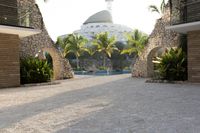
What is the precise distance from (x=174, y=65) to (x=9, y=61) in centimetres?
929

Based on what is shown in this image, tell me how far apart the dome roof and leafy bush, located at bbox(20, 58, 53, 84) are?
60773 mm

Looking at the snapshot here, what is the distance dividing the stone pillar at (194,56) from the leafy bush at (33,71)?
855 centimetres

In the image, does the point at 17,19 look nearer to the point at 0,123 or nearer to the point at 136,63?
the point at 136,63

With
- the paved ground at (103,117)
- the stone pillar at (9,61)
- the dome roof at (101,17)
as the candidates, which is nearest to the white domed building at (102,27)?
the dome roof at (101,17)

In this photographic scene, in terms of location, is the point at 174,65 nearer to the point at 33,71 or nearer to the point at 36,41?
the point at 33,71

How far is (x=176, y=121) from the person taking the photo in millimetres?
6328

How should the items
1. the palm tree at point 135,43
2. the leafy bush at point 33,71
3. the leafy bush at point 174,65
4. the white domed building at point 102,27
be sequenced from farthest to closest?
1. the white domed building at point 102,27
2. the palm tree at point 135,43
3. the leafy bush at point 33,71
4. the leafy bush at point 174,65

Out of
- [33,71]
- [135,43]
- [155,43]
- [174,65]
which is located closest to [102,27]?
[135,43]

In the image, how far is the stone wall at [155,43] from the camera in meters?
20.3

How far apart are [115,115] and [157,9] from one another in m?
18.9

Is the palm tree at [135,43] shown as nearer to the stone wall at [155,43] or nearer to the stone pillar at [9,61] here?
the stone wall at [155,43]

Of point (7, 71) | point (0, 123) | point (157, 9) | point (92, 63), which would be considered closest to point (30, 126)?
point (0, 123)

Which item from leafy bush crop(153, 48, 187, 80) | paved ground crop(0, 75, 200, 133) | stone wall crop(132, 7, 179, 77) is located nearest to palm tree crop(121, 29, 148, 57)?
stone wall crop(132, 7, 179, 77)

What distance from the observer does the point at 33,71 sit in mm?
18141
